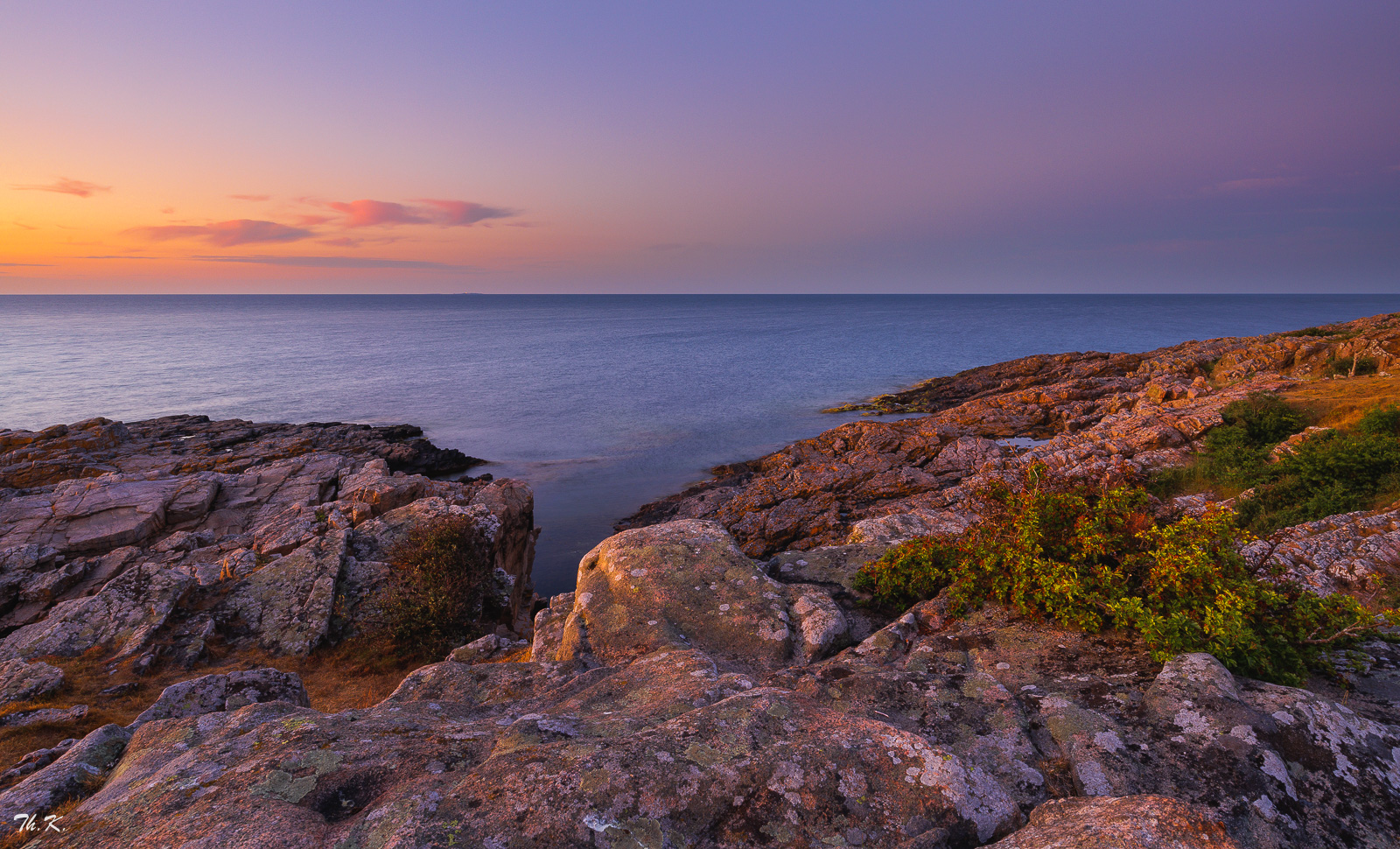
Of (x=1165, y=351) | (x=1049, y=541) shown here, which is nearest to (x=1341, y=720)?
(x=1049, y=541)

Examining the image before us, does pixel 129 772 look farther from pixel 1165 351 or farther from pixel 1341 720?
pixel 1165 351

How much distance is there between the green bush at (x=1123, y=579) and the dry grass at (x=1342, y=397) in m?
17.2

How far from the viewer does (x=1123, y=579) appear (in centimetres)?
609

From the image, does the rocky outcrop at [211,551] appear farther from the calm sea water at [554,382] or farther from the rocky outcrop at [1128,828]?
the rocky outcrop at [1128,828]

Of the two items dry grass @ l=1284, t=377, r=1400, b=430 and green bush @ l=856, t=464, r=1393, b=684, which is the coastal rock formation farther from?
green bush @ l=856, t=464, r=1393, b=684

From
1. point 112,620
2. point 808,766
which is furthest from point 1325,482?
point 112,620

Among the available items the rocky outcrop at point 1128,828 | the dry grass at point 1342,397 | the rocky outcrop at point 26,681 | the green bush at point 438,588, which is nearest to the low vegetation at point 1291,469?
the dry grass at point 1342,397

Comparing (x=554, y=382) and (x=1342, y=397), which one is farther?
(x=554, y=382)

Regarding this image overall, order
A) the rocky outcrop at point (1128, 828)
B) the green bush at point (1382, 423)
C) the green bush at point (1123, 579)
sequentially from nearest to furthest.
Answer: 1. the rocky outcrop at point (1128, 828)
2. the green bush at point (1123, 579)
3. the green bush at point (1382, 423)

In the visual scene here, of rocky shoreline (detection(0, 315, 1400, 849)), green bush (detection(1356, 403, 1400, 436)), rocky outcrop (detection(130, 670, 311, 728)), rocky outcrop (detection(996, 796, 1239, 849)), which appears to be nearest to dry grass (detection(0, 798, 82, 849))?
rocky shoreline (detection(0, 315, 1400, 849))

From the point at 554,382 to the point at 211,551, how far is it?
4982cm

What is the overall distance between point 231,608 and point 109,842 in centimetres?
1168

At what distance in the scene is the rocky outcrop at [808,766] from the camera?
3.37 meters

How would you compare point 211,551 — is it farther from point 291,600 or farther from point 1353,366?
point 1353,366
